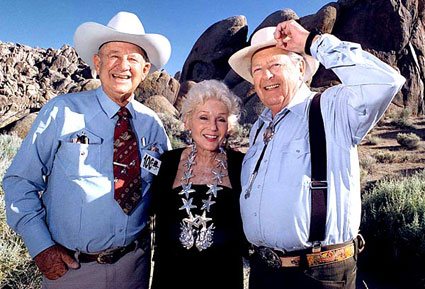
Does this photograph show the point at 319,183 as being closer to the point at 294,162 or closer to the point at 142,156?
the point at 294,162

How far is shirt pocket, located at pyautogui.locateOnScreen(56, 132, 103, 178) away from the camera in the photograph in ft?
8.27

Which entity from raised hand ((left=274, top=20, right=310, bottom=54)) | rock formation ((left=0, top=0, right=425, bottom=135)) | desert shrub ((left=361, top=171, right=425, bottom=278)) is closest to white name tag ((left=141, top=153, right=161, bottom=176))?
raised hand ((left=274, top=20, right=310, bottom=54))

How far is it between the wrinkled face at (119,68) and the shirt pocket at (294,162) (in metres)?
1.58

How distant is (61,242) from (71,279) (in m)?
0.31

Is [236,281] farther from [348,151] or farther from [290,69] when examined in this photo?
[290,69]

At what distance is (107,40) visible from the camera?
3029 mm

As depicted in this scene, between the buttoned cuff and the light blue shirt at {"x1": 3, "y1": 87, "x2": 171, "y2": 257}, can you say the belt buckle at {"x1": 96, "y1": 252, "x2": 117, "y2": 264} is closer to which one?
the light blue shirt at {"x1": 3, "y1": 87, "x2": 171, "y2": 257}

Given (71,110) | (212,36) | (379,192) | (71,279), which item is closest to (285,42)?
(71,110)

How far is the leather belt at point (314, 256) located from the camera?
2.12 meters

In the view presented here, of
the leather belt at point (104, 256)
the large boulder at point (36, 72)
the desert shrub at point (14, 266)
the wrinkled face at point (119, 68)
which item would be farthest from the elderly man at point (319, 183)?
the large boulder at point (36, 72)

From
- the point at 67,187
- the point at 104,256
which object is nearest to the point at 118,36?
the point at 67,187

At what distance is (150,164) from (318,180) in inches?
61.5

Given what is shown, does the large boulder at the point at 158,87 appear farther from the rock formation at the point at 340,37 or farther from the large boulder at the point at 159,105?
the large boulder at the point at 159,105

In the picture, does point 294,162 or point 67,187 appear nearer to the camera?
point 294,162
